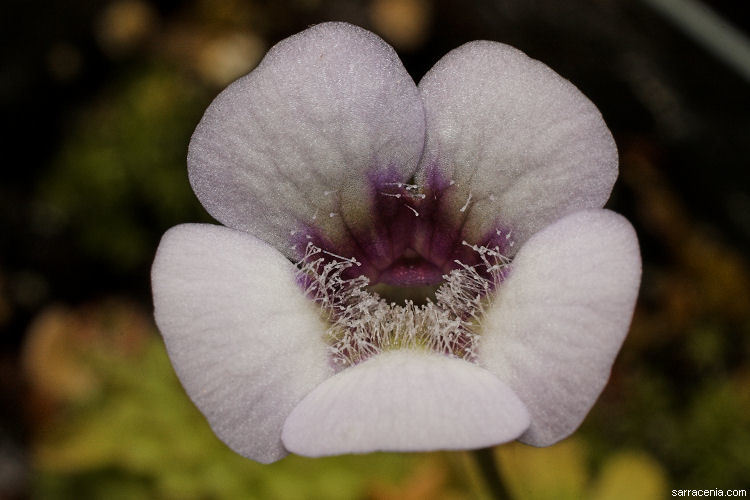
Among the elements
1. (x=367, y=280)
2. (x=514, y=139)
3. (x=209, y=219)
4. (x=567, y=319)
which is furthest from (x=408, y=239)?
(x=209, y=219)

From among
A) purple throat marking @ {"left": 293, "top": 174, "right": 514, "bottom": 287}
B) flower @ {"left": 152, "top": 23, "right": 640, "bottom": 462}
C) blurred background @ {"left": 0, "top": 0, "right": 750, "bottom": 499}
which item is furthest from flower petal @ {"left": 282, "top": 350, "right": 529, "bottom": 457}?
blurred background @ {"left": 0, "top": 0, "right": 750, "bottom": 499}

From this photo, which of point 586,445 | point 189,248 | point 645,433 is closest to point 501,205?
point 189,248

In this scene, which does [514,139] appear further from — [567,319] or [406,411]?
[406,411]

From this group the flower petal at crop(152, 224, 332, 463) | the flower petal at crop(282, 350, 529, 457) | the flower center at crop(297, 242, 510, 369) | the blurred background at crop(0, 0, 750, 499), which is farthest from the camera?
the blurred background at crop(0, 0, 750, 499)

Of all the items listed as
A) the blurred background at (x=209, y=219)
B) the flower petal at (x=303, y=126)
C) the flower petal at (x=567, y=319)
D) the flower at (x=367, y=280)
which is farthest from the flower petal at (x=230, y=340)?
the blurred background at (x=209, y=219)

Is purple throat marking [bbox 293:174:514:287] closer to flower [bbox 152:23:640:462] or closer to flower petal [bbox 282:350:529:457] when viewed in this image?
flower [bbox 152:23:640:462]
